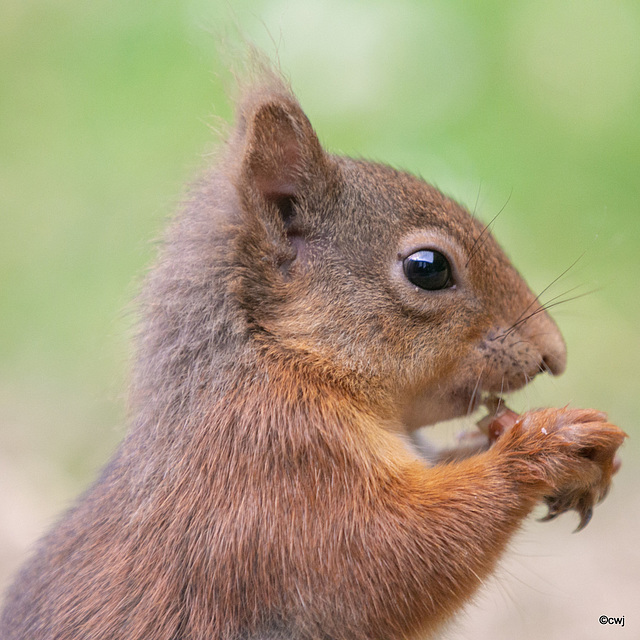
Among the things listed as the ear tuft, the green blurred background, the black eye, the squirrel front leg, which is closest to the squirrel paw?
the squirrel front leg

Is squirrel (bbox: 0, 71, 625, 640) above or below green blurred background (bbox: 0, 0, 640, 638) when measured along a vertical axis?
below

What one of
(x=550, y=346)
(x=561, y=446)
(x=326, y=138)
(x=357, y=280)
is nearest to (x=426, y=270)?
(x=357, y=280)

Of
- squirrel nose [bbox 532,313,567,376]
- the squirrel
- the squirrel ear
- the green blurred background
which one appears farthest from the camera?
Answer: the green blurred background

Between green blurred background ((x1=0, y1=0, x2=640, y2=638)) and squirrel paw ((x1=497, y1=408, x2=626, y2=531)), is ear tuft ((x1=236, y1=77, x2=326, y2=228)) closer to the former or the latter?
squirrel paw ((x1=497, y1=408, x2=626, y2=531))

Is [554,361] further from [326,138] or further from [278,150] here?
[326,138]

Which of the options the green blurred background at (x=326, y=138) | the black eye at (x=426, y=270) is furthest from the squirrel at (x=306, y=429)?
the green blurred background at (x=326, y=138)

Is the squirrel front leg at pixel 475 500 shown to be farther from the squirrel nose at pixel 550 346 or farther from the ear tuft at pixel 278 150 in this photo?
the ear tuft at pixel 278 150

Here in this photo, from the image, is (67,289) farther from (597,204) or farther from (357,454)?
(357,454)
